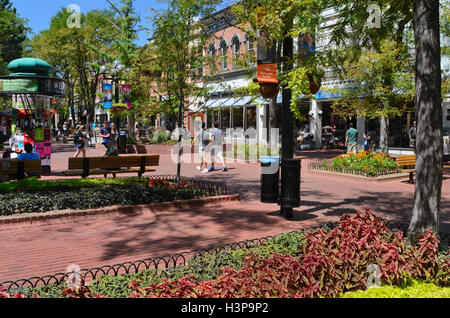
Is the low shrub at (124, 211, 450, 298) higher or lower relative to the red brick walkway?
higher

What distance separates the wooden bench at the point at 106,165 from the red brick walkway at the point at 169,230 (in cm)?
307

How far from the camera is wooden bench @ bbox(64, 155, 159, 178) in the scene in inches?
442

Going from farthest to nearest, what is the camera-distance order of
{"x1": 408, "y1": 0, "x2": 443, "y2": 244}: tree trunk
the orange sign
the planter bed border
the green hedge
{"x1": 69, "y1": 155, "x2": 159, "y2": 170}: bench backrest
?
the planter bed border
{"x1": 69, "y1": 155, "x2": 159, "y2": 170}: bench backrest
the orange sign
{"x1": 408, "y1": 0, "x2": 443, "y2": 244}: tree trunk
the green hedge

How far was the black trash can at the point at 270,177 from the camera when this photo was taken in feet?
27.1

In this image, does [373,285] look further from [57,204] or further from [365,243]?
[57,204]

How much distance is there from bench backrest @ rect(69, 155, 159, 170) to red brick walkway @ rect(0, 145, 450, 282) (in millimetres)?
2975

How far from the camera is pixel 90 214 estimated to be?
826cm

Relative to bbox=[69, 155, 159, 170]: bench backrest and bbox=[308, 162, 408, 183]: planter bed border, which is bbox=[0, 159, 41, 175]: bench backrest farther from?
bbox=[308, 162, 408, 183]: planter bed border

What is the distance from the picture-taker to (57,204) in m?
8.25

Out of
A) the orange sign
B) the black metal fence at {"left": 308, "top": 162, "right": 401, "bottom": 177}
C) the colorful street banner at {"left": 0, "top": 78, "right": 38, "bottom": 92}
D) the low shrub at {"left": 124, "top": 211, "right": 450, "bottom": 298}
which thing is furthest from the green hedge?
the colorful street banner at {"left": 0, "top": 78, "right": 38, "bottom": 92}

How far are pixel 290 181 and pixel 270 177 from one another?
0.51 metres

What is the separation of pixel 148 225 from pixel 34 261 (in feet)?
7.74
